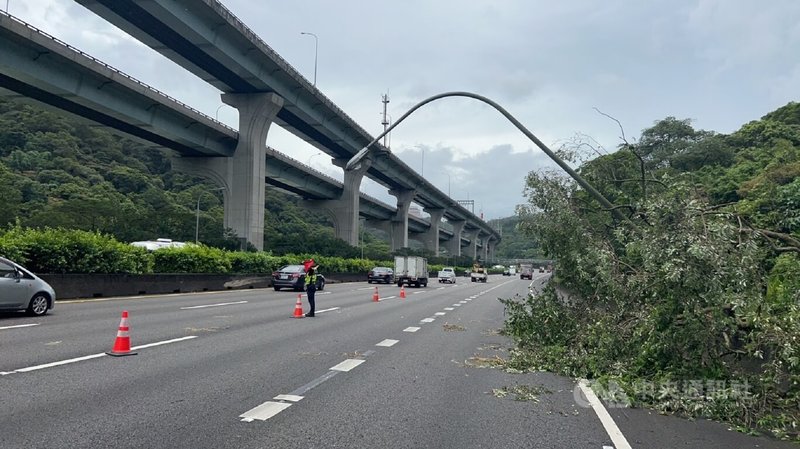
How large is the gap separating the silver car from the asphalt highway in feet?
3.19

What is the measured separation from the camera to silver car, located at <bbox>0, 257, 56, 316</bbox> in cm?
1369

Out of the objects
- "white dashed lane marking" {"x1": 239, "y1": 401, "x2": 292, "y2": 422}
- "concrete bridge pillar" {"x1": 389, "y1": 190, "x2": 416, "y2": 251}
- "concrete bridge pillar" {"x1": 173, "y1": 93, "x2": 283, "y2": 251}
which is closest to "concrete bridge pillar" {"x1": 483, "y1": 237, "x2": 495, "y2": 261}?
"concrete bridge pillar" {"x1": 389, "y1": 190, "x2": 416, "y2": 251}

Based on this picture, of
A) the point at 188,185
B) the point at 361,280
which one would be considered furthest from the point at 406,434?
the point at 188,185

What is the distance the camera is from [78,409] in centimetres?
636

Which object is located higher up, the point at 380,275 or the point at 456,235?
the point at 456,235

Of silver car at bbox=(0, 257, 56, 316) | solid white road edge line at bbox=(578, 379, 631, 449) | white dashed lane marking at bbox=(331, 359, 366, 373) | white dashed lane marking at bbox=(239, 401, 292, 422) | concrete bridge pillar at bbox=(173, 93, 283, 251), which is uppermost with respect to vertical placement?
concrete bridge pillar at bbox=(173, 93, 283, 251)

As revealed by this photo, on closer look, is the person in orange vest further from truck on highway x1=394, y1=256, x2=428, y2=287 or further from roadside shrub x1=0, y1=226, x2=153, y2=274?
truck on highway x1=394, y1=256, x2=428, y2=287

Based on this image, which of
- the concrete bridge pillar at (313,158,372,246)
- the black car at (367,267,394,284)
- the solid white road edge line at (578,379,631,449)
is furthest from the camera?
the concrete bridge pillar at (313,158,372,246)

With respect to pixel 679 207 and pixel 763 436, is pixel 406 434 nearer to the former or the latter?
pixel 763 436

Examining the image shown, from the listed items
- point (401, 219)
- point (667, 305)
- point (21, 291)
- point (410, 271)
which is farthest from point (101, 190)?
point (667, 305)

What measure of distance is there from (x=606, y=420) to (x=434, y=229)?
364ft

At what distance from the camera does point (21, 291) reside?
14.1 meters

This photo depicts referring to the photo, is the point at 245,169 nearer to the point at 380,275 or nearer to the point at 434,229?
the point at 380,275

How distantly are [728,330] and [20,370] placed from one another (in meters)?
Result: 9.09
